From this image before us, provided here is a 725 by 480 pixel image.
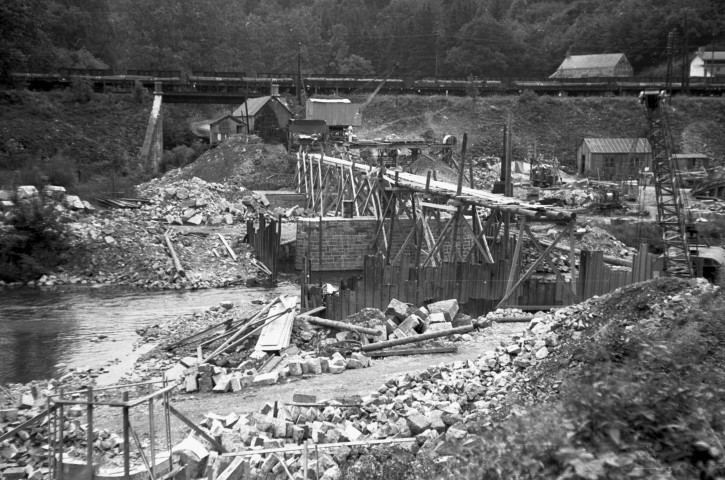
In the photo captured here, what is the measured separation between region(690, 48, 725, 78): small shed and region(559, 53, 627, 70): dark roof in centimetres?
757

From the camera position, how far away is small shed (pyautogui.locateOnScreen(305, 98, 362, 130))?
57875mm

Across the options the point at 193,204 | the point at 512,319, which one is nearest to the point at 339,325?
the point at 512,319

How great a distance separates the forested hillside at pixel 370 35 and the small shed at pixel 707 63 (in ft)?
7.49

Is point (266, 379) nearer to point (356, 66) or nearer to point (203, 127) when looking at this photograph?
point (203, 127)

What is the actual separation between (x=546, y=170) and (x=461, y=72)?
34617 mm

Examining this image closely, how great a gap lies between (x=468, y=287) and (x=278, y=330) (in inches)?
257

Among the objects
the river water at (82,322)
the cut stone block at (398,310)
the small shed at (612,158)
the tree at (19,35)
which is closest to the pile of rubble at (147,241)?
the river water at (82,322)

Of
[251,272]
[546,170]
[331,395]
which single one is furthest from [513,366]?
[546,170]

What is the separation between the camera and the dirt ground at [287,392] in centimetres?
1298

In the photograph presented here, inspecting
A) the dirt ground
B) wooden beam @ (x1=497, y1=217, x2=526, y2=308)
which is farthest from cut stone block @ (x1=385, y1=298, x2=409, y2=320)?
wooden beam @ (x1=497, y1=217, x2=526, y2=308)

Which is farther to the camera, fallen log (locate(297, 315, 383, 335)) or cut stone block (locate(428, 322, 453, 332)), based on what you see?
fallen log (locate(297, 315, 383, 335))

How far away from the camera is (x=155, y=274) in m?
29.6

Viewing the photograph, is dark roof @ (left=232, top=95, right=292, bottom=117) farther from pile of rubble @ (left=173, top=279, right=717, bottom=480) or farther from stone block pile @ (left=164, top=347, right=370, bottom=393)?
pile of rubble @ (left=173, top=279, right=717, bottom=480)

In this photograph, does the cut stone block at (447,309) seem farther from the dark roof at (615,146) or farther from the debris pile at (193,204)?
the dark roof at (615,146)
